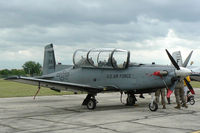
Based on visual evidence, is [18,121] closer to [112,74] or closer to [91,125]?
[91,125]

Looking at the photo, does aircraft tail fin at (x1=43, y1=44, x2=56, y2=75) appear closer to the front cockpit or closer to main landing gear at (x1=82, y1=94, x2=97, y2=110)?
the front cockpit

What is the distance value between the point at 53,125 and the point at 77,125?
0.76 m

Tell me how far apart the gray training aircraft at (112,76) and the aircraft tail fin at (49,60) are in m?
3.04

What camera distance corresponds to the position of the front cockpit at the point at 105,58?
12328 millimetres

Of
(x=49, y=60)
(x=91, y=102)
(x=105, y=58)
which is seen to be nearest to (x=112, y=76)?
(x=105, y=58)

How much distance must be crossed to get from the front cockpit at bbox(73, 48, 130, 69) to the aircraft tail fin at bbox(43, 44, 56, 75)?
12.5 feet

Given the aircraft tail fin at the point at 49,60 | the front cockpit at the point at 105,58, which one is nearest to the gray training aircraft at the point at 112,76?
the front cockpit at the point at 105,58

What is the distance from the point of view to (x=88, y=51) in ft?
43.3

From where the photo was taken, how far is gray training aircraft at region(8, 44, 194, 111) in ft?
37.4

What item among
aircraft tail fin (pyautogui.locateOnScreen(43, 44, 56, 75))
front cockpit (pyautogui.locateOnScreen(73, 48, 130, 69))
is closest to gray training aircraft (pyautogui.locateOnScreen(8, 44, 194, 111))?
front cockpit (pyautogui.locateOnScreen(73, 48, 130, 69))

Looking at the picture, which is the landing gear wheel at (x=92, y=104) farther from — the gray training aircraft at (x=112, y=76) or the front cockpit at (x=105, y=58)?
the front cockpit at (x=105, y=58)

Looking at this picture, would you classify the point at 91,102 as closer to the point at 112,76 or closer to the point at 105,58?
the point at 112,76

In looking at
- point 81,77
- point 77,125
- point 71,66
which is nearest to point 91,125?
point 77,125

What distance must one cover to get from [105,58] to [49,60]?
19.0 feet
